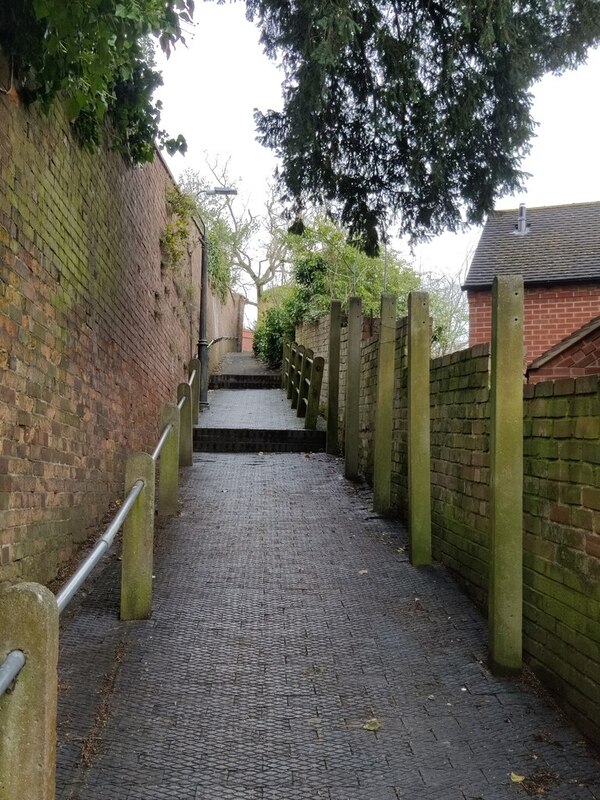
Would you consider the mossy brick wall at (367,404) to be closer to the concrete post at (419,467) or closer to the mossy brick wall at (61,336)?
the mossy brick wall at (61,336)

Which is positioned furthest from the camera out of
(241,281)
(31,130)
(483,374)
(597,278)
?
(241,281)

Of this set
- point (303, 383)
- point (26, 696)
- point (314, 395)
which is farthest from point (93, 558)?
point (303, 383)

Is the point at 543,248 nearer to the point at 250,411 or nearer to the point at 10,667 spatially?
the point at 250,411

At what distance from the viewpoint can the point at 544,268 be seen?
14836 millimetres

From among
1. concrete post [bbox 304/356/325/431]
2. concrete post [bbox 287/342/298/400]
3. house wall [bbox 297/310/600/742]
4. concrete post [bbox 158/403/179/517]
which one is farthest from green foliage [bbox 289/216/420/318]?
house wall [bbox 297/310/600/742]

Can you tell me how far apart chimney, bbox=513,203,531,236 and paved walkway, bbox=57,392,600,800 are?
13206 millimetres

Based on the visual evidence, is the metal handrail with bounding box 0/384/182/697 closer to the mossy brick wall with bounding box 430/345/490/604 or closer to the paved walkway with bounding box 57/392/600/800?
the paved walkway with bounding box 57/392/600/800

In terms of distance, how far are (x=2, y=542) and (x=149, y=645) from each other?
0.87 meters

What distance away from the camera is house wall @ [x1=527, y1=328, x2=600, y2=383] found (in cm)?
755

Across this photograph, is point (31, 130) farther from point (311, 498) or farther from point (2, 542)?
point (311, 498)

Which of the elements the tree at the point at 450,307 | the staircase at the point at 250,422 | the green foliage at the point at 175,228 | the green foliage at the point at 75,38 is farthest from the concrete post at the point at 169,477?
the tree at the point at 450,307

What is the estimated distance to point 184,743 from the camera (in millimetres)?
2869

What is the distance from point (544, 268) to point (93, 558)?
1362cm

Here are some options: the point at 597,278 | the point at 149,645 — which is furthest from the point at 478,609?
the point at 597,278
